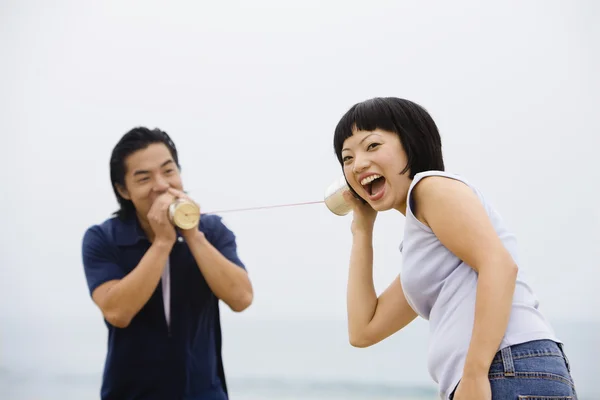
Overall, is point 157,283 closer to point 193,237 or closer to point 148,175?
point 193,237

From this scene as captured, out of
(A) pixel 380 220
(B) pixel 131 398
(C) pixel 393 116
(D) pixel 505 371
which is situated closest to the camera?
(D) pixel 505 371

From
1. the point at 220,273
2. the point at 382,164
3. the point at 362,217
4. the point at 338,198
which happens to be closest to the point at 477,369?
the point at 382,164

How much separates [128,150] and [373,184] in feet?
2.33

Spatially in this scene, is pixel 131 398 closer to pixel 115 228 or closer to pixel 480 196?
pixel 115 228

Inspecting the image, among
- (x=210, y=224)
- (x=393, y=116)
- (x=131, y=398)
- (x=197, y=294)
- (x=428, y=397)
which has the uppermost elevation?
(x=393, y=116)

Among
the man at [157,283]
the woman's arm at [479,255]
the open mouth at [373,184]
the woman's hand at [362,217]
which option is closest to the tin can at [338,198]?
the woman's hand at [362,217]

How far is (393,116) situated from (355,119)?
6cm

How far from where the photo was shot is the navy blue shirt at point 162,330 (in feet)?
4.67

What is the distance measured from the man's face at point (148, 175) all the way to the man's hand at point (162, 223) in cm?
5

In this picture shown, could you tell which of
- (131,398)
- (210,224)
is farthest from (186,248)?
(131,398)

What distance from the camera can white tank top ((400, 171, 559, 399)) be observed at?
835 millimetres

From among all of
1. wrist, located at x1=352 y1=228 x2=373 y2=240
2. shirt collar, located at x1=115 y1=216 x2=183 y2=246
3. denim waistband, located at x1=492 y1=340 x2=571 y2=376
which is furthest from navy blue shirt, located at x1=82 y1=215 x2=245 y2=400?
denim waistband, located at x1=492 y1=340 x2=571 y2=376

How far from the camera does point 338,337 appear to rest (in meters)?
2.68

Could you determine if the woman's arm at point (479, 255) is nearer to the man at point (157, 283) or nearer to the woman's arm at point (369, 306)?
the woman's arm at point (369, 306)
